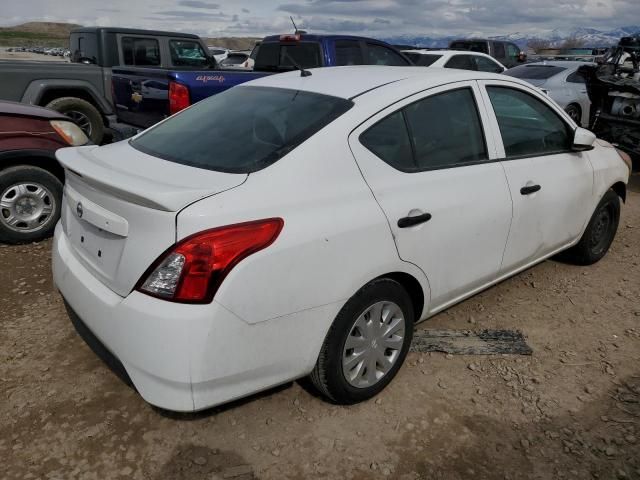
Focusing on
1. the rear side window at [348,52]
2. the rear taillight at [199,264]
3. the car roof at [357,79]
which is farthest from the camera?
the rear side window at [348,52]

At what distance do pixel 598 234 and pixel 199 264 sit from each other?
3.78m

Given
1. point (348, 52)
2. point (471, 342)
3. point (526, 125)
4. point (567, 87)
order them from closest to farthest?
point (471, 342)
point (526, 125)
point (348, 52)
point (567, 87)

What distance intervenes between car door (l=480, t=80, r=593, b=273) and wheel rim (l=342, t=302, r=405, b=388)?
3.28 feet

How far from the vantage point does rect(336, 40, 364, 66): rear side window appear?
734cm

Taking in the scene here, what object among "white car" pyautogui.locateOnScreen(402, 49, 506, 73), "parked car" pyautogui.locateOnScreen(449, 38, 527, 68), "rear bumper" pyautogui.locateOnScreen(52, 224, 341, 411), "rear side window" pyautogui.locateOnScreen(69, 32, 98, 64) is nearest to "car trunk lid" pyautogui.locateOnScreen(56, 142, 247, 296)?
"rear bumper" pyautogui.locateOnScreen(52, 224, 341, 411)

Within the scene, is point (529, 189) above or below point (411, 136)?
below

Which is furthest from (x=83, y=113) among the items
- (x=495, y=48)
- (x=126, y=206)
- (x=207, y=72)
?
(x=495, y=48)

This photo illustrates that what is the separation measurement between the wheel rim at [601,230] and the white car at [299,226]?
3.64ft

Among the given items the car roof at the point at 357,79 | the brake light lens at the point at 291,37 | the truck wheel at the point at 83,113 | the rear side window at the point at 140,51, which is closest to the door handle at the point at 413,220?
the car roof at the point at 357,79

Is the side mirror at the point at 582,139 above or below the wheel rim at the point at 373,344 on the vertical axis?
above

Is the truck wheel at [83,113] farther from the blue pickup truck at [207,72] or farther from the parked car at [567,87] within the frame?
the parked car at [567,87]

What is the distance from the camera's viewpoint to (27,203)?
4680mm

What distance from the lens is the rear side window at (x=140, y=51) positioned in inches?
341

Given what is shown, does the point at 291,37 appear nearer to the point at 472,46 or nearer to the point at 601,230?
the point at 601,230
